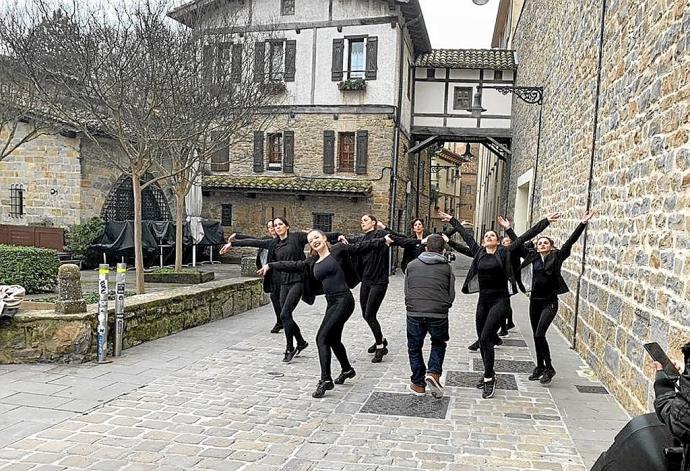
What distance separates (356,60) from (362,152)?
3.10 metres

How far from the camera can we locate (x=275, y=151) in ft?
68.8

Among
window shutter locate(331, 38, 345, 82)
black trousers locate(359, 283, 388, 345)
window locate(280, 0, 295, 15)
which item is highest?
window locate(280, 0, 295, 15)

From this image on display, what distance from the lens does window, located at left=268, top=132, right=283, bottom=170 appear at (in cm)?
2078

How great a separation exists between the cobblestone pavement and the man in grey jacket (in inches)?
9.1

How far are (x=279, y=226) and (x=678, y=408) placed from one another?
611 centimetres

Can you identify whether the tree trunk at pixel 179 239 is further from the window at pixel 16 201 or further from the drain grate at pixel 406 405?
the drain grate at pixel 406 405

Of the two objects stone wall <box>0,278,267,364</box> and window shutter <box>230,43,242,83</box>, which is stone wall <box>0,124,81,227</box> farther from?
stone wall <box>0,278,267,364</box>

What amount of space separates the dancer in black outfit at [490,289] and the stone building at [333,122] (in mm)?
12455

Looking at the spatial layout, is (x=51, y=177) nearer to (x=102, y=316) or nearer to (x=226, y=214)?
(x=226, y=214)

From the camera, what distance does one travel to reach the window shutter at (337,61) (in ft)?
64.3

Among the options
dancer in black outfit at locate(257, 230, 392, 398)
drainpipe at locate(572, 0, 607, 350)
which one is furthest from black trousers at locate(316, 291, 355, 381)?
drainpipe at locate(572, 0, 607, 350)

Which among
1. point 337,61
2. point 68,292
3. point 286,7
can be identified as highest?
point 286,7

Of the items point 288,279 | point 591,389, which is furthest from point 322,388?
point 591,389

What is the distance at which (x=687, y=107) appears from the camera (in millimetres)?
4645
